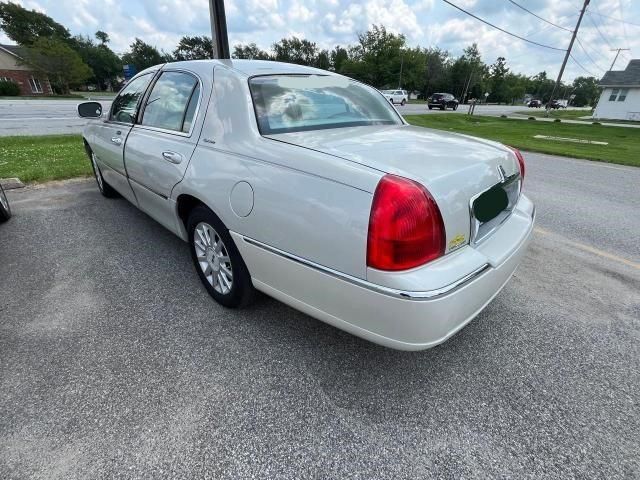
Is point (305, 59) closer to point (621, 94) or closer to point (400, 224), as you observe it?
point (621, 94)

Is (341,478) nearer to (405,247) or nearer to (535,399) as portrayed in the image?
(405,247)

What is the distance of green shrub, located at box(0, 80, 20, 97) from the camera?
128 ft

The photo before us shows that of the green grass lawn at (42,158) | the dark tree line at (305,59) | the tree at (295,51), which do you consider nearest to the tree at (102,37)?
the dark tree line at (305,59)

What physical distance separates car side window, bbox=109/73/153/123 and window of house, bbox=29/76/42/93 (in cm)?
5658

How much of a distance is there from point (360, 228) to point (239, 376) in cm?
113

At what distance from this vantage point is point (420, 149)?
1.92 meters

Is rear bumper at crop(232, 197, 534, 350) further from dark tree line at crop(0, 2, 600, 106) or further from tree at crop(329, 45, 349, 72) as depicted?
tree at crop(329, 45, 349, 72)

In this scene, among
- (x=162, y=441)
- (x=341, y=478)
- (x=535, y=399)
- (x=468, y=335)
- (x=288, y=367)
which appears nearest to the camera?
(x=341, y=478)

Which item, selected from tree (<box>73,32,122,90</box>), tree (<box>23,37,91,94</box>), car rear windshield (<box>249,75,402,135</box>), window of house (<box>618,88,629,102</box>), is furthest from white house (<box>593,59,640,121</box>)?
tree (<box>73,32,122,90</box>)

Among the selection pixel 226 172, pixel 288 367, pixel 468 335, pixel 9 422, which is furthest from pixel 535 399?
pixel 9 422

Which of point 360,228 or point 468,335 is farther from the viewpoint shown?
point 468,335

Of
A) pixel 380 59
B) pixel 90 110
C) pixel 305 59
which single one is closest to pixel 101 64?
pixel 305 59

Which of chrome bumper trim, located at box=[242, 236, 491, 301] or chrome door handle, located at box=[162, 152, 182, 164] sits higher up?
chrome door handle, located at box=[162, 152, 182, 164]

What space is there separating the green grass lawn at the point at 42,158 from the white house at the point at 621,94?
1696 inches
